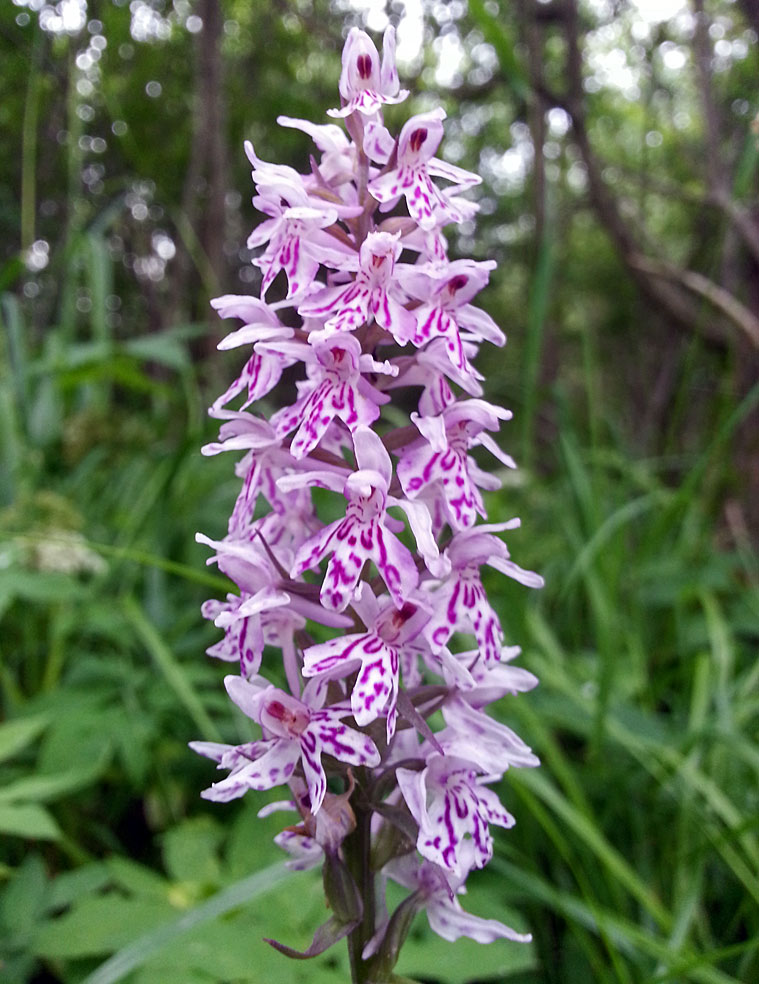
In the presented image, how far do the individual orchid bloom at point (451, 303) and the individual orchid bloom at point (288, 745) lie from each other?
46cm

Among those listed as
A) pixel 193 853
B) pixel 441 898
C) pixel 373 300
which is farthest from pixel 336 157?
pixel 193 853

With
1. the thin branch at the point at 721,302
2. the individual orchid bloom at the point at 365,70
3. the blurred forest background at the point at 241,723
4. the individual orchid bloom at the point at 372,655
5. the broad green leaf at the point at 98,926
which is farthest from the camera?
the thin branch at the point at 721,302

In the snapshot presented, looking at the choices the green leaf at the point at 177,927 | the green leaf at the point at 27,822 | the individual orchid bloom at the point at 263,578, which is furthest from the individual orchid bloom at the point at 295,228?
the green leaf at the point at 27,822

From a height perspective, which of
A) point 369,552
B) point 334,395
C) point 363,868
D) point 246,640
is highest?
point 334,395

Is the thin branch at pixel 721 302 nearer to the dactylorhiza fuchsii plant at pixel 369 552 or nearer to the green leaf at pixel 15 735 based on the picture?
the dactylorhiza fuchsii plant at pixel 369 552

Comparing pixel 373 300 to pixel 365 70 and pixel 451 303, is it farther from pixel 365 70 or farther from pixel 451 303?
pixel 365 70

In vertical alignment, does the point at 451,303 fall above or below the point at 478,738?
above

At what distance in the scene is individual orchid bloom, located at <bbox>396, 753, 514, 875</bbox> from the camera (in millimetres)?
958

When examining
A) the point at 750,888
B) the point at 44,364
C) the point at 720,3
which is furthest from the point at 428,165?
the point at 720,3

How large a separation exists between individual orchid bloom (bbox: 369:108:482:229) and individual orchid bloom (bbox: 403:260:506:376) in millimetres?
67

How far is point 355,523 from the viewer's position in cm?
101

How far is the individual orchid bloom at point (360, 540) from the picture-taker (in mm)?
948

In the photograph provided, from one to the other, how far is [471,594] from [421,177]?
575 mm

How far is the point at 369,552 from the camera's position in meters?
0.98
